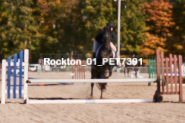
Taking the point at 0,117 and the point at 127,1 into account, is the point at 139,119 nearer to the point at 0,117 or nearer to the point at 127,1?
the point at 0,117

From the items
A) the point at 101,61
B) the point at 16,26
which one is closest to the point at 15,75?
the point at 101,61

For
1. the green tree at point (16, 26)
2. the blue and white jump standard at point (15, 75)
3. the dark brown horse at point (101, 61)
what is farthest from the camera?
the green tree at point (16, 26)

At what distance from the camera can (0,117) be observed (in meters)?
7.34

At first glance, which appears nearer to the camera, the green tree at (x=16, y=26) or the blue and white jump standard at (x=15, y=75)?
the blue and white jump standard at (x=15, y=75)

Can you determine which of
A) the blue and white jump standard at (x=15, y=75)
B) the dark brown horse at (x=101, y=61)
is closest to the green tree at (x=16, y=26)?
the dark brown horse at (x=101, y=61)

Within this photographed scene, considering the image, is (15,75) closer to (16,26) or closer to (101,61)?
(101,61)

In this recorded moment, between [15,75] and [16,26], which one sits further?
[16,26]

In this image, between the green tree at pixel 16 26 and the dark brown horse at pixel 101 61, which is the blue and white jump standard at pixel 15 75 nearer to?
the dark brown horse at pixel 101 61

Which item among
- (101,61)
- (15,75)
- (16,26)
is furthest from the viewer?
(16,26)

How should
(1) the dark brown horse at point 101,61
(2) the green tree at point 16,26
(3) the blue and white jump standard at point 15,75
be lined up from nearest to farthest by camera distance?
1. (3) the blue and white jump standard at point 15,75
2. (1) the dark brown horse at point 101,61
3. (2) the green tree at point 16,26

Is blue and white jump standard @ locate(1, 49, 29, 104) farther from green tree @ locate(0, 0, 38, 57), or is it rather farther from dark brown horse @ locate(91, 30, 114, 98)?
green tree @ locate(0, 0, 38, 57)

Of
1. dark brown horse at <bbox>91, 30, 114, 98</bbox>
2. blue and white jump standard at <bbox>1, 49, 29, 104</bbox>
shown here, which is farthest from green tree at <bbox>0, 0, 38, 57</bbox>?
blue and white jump standard at <bbox>1, 49, 29, 104</bbox>

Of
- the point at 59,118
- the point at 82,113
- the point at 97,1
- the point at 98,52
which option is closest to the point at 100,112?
the point at 82,113

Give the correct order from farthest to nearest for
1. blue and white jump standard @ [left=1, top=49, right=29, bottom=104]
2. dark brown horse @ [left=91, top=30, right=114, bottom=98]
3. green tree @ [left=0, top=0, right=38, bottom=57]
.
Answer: green tree @ [left=0, top=0, right=38, bottom=57]
dark brown horse @ [left=91, top=30, right=114, bottom=98]
blue and white jump standard @ [left=1, top=49, right=29, bottom=104]
